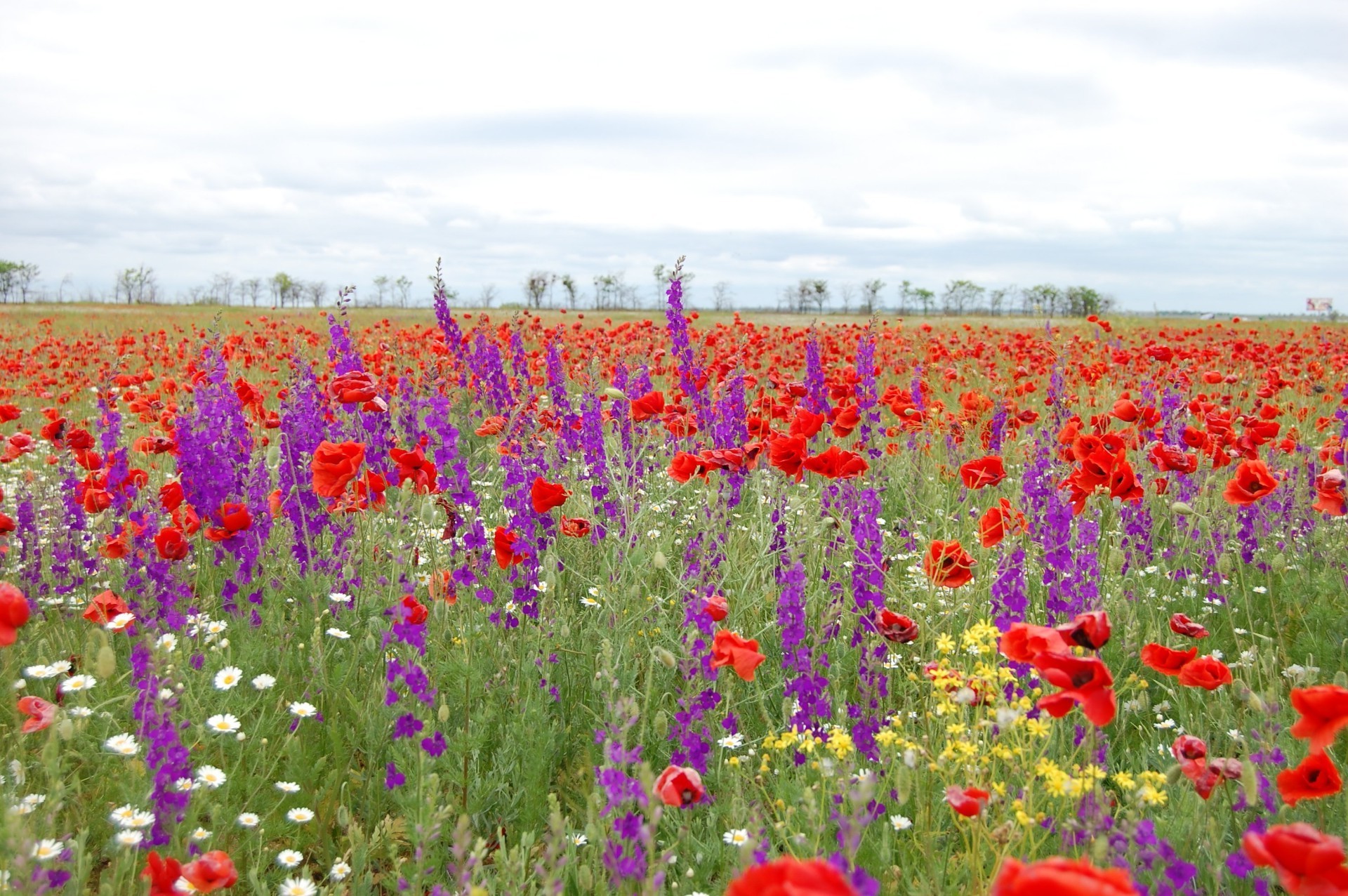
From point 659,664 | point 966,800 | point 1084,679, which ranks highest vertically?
point 1084,679

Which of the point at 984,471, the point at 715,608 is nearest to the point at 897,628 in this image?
the point at 715,608

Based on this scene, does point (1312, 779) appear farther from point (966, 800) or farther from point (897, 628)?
point (897, 628)

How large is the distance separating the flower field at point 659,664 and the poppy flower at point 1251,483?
0.02 meters

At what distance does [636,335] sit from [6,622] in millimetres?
8144

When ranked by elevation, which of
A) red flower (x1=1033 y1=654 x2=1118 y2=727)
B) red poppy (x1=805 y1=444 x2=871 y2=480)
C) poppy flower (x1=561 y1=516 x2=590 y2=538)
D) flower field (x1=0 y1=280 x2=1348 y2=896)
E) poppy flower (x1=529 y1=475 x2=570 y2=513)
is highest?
red poppy (x1=805 y1=444 x2=871 y2=480)

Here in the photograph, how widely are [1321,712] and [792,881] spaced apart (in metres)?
1.29

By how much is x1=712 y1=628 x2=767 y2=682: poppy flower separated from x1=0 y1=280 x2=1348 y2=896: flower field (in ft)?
0.04

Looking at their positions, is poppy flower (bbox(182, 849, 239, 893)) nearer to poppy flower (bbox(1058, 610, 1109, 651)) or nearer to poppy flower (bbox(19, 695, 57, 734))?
poppy flower (bbox(19, 695, 57, 734))

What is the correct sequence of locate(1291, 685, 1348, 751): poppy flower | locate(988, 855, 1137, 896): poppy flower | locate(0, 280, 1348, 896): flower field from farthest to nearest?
locate(0, 280, 1348, 896): flower field, locate(1291, 685, 1348, 751): poppy flower, locate(988, 855, 1137, 896): poppy flower

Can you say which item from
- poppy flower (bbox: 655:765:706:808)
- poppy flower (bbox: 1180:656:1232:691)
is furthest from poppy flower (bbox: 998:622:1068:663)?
poppy flower (bbox: 655:765:706:808)

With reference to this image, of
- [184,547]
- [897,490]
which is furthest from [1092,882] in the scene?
[897,490]

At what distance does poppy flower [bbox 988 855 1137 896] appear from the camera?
773 millimetres

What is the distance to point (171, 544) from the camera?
310 centimetres

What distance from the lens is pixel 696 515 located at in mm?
4559
